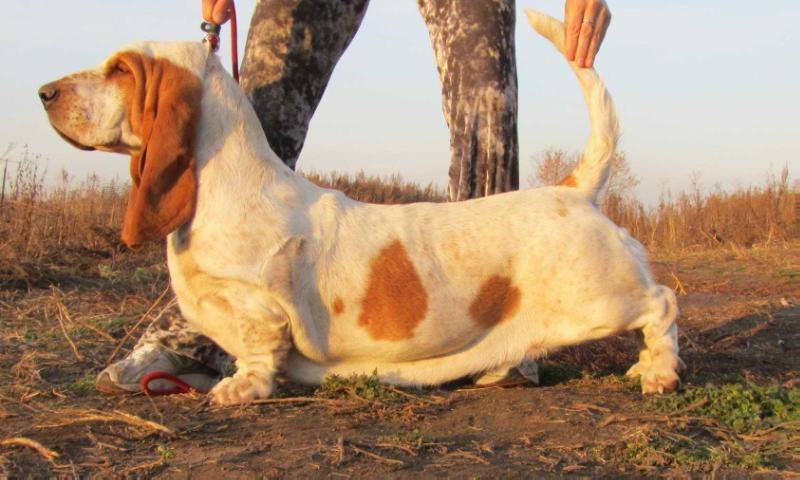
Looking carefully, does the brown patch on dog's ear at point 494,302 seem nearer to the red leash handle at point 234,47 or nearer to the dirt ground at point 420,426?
the dirt ground at point 420,426

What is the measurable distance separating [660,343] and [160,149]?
2.01 metres

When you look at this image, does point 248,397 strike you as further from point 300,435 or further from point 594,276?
point 594,276

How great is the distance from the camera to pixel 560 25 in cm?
347

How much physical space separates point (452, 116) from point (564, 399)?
148 cm

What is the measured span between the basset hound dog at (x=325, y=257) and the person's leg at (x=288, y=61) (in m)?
0.64

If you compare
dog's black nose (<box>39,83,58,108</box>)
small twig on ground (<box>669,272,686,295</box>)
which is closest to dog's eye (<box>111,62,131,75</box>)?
dog's black nose (<box>39,83,58,108</box>)

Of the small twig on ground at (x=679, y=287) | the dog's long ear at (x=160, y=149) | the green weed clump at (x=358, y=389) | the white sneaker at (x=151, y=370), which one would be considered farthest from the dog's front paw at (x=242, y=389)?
the small twig on ground at (x=679, y=287)

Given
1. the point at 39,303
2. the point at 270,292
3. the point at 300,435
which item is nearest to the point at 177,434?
the point at 300,435

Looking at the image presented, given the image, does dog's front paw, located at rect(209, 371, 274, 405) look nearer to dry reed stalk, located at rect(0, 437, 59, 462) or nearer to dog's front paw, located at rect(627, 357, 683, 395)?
dry reed stalk, located at rect(0, 437, 59, 462)

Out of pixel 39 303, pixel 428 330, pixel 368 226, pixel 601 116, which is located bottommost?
pixel 39 303

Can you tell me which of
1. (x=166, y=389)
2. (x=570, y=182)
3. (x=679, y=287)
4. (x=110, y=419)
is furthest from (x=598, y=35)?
(x=679, y=287)

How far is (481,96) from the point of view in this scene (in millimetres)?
3785

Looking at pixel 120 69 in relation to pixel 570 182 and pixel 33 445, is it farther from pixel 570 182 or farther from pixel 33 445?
pixel 570 182

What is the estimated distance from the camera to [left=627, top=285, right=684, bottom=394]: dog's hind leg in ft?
10.5
